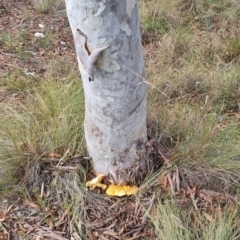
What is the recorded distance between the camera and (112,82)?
71.3 inches

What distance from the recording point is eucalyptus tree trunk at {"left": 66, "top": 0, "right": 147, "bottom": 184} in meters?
1.63

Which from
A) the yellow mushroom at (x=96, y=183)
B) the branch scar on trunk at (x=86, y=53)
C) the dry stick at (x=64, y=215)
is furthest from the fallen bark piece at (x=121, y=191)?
the branch scar on trunk at (x=86, y=53)

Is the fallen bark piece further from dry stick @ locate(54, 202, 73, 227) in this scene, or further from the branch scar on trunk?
the branch scar on trunk

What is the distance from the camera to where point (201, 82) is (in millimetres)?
3250

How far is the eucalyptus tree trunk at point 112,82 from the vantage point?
5.36ft

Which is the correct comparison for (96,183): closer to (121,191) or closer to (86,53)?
(121,191)

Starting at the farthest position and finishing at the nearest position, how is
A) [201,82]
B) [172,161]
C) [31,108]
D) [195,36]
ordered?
[195,36] → [201,82] → [31,108] → [172,161]

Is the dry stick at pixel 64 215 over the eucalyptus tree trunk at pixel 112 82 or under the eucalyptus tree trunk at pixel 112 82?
under

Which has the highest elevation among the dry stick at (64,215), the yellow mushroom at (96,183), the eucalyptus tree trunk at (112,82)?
the eucalyptus tree trunk at (112,82)

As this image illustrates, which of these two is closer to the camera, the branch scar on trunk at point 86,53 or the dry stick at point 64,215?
the branch scar on trunk at point 86,53

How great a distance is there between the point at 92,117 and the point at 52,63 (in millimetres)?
1555

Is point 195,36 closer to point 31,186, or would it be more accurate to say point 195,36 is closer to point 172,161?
point 172,161

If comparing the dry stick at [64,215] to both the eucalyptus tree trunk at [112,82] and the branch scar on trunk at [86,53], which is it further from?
the branch scar on trunk at [86,53]

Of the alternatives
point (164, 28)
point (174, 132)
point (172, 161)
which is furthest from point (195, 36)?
point (172, 161)
